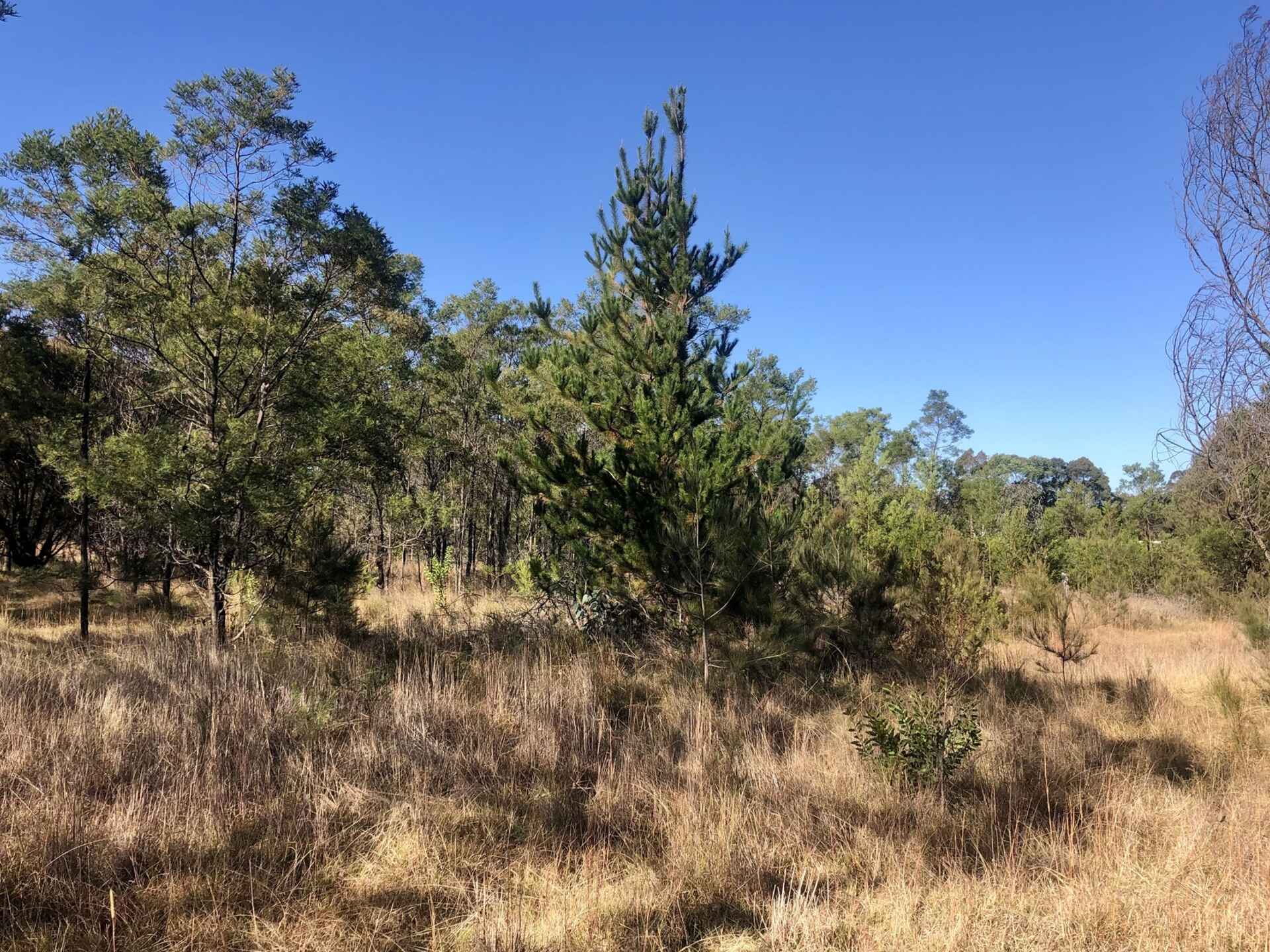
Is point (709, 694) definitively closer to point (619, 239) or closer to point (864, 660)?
point (864, 660)

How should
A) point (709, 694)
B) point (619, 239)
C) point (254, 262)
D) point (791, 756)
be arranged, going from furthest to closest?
point (619, 239) < point (254, 262) < point (709, 694) < point (791, 756)

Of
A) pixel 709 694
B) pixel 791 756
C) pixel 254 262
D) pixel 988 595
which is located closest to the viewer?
pixel 791 756

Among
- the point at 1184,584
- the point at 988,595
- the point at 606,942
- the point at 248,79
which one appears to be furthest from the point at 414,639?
the point at 1184,584

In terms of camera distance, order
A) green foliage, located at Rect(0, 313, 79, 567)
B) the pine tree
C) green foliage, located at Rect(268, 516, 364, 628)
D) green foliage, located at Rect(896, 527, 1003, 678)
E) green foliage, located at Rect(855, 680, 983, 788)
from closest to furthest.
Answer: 1. green foliage, located at Rect(855, 680, 983, 788)
2. the pine tree
3. green foliage, located at Rect(896, 527, 1003, 678)
4. green foliage, located at Rect(268, 516, 364, 628)
5. green foliage, located at Rect(0, 313, 79, 567)

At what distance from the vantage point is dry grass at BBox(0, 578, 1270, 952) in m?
2.38

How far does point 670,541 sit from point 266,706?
3527mm

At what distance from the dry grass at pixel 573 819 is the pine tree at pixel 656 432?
4.41 ft

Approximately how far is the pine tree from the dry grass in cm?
135

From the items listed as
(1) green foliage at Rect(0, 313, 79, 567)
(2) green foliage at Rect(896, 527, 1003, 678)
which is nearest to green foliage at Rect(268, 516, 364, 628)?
(1) green foliage at Rect(0, 313, 79, 567)

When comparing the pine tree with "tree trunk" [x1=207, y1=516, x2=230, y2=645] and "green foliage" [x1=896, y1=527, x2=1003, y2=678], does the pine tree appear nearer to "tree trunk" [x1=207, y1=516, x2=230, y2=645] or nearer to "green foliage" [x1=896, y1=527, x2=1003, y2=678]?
"green foliage" [x1=896, y1=527, x2=1003, y2=678]

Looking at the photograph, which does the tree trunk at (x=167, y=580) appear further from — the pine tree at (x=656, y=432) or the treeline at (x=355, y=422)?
the pine tree at (x=656, y=432)

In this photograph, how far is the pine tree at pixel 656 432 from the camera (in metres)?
5.93

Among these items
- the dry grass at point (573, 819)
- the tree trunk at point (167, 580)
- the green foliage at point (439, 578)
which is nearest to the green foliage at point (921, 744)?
the dry grass at point (573, 819)

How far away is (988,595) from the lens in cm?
741
